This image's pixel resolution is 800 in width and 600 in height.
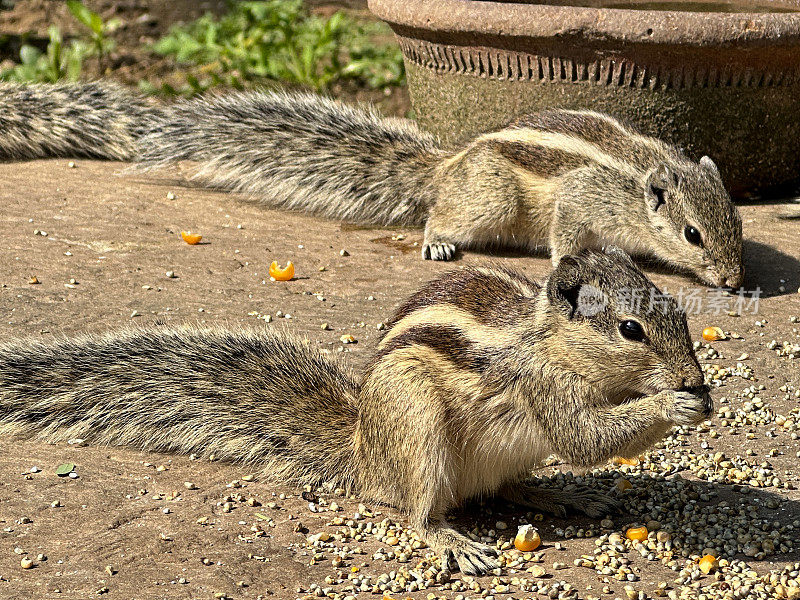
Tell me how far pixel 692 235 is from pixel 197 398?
3.30 m

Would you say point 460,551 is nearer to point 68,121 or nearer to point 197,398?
point 197,398

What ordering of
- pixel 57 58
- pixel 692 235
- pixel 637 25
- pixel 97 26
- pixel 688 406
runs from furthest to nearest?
pixel 97 26
pixel 57 58
pixel 637 25
pixel 692 235
pixel 688 406

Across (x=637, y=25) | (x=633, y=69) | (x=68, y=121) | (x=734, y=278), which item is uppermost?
(x=637, y=25)

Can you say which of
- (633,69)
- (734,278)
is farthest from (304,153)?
(734,278)

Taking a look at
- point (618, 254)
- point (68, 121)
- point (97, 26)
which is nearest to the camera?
point (618, 254)

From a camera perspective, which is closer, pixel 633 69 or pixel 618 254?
pixel 618 254

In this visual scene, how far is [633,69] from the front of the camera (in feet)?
21.6

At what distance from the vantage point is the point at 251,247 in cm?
625

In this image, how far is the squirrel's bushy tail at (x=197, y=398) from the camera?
3830 mm

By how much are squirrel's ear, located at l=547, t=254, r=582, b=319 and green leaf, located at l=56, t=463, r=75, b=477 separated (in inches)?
74.5

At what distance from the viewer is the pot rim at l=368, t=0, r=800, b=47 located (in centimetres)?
630

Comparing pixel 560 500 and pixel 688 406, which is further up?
pixel 688 406

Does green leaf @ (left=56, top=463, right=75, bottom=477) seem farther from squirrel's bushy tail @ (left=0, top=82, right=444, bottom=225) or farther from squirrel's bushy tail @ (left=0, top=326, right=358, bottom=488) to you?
squirrel's bushy tail @ (left=0, top=82, right=444, bottom=225)

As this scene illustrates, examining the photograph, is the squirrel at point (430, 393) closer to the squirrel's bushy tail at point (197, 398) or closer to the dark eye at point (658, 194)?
the squirrel's bushy tail at point (197, 398)
